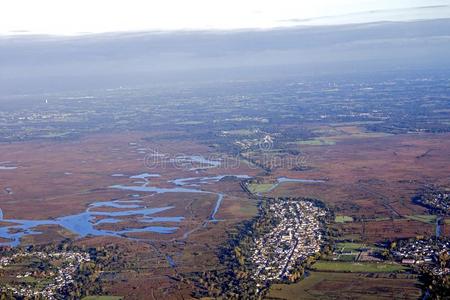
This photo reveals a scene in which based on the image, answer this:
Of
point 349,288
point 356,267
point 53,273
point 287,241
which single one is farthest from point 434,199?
point 53,273

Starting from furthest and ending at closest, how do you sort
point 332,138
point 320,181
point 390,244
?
point 332,138
point 320,181
point 390,244

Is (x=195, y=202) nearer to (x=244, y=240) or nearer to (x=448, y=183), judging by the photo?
(x=244, y=240)

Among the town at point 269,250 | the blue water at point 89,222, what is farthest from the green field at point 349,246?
the blue water at point 89,222

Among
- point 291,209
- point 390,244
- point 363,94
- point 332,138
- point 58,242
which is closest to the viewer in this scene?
point 390,244

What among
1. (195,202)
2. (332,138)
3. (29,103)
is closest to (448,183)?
(195,202)

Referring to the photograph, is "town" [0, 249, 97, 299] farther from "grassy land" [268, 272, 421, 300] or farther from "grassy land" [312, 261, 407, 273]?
"grassy land" [312, 261, 407, 273]

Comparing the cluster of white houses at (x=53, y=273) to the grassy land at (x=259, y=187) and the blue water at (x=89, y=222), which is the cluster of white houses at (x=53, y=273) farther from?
the grassy land at (x=259, y=187)

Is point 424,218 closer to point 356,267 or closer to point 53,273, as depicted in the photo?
point 356,267
